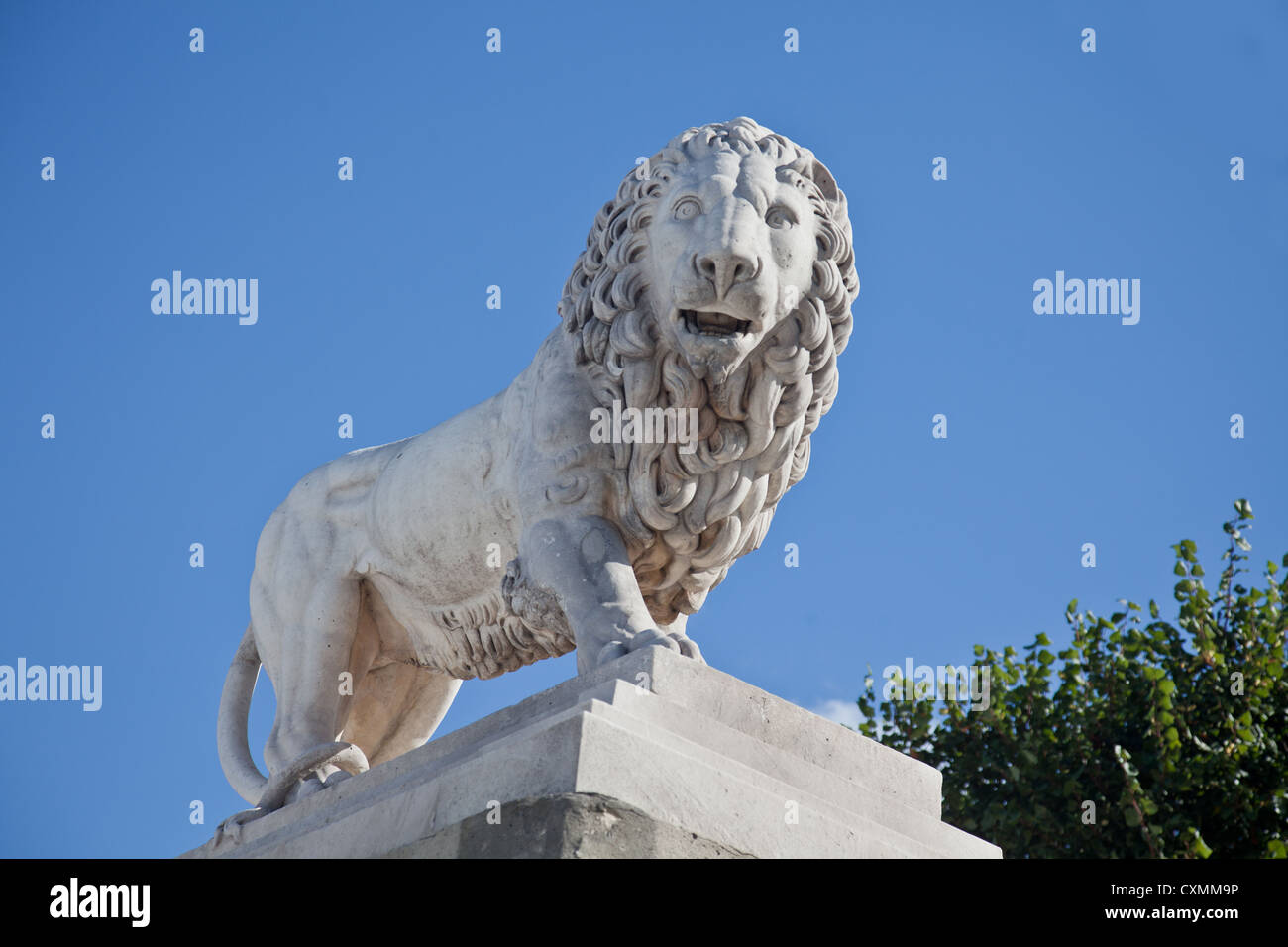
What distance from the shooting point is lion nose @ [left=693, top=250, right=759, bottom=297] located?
5469 mm

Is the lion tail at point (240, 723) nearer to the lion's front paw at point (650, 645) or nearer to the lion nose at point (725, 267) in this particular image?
the lion's front paw at point (650, 645)

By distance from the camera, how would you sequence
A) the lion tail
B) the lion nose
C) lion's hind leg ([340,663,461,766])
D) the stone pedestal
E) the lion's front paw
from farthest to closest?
lion's hind leg ([340,663,461,766]) → the lion tail → the lion nose → the lion's front paw → the stone pedestal

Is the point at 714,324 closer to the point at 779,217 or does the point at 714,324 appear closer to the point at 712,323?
the point at 712,323

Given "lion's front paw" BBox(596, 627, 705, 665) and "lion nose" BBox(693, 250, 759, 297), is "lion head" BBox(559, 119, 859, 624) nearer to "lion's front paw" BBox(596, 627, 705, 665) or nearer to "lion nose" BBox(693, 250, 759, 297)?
"lion nose" BBox(693, 250, 759, 297)

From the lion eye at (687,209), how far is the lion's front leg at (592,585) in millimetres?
→ 1011

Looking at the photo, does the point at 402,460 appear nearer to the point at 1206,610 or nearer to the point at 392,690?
the point at 392,690

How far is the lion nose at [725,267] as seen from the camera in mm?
5469

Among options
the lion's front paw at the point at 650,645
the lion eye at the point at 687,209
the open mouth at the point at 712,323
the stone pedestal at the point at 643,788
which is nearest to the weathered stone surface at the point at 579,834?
the stone pedestal at the point at 643,788

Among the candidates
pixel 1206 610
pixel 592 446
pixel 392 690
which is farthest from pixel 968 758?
pixel 592 446

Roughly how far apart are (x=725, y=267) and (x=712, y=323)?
228mm

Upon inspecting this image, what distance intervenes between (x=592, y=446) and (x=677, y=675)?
3.68 feet

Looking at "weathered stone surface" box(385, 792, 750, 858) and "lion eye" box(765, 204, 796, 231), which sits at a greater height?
"lion eye" box(765, 204, 796, 231)

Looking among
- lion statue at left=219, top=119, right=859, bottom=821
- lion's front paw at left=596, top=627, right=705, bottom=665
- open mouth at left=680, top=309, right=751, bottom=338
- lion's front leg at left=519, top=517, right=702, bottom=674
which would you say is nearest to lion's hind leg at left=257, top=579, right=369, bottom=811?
lion statue at left=219, top=119, right=859, bottom=821
